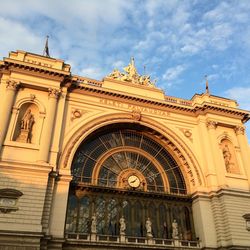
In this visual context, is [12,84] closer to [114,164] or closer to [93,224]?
[114,164]

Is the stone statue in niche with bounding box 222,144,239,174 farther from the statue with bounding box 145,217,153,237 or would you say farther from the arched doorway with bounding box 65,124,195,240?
the statue with bounding box 145,217,153,237

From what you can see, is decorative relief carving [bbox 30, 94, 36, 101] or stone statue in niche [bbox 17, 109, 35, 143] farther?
decorative relief carving [bbox 30, 94, 36, 101]

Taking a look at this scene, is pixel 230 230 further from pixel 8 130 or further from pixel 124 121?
pixel 8 130

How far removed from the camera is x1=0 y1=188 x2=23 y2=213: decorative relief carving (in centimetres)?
2027

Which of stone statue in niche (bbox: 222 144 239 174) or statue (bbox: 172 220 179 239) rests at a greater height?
stone statue in niche (bbox: 222 144 239 174)

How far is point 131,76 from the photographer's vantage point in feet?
107

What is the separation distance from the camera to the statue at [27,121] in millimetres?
24547

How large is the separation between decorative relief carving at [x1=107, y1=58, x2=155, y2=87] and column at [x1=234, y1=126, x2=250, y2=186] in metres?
10.1

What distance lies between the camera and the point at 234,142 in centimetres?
3164

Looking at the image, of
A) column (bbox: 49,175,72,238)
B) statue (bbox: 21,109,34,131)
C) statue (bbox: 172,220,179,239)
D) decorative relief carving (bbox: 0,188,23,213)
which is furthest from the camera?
statue (bbox: 172,220,179,239)

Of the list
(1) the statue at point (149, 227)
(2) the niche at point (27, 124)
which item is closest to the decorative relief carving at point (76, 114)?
(2) the niche at point (27, 124)

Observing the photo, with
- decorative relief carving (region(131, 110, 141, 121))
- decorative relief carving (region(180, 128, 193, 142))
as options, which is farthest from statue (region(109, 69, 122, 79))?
decorative relief carving (region(180, 128, 193, 142))

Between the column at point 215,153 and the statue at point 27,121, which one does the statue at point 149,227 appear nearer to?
the column at point 215,153

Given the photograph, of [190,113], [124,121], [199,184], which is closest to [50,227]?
[124,121]
